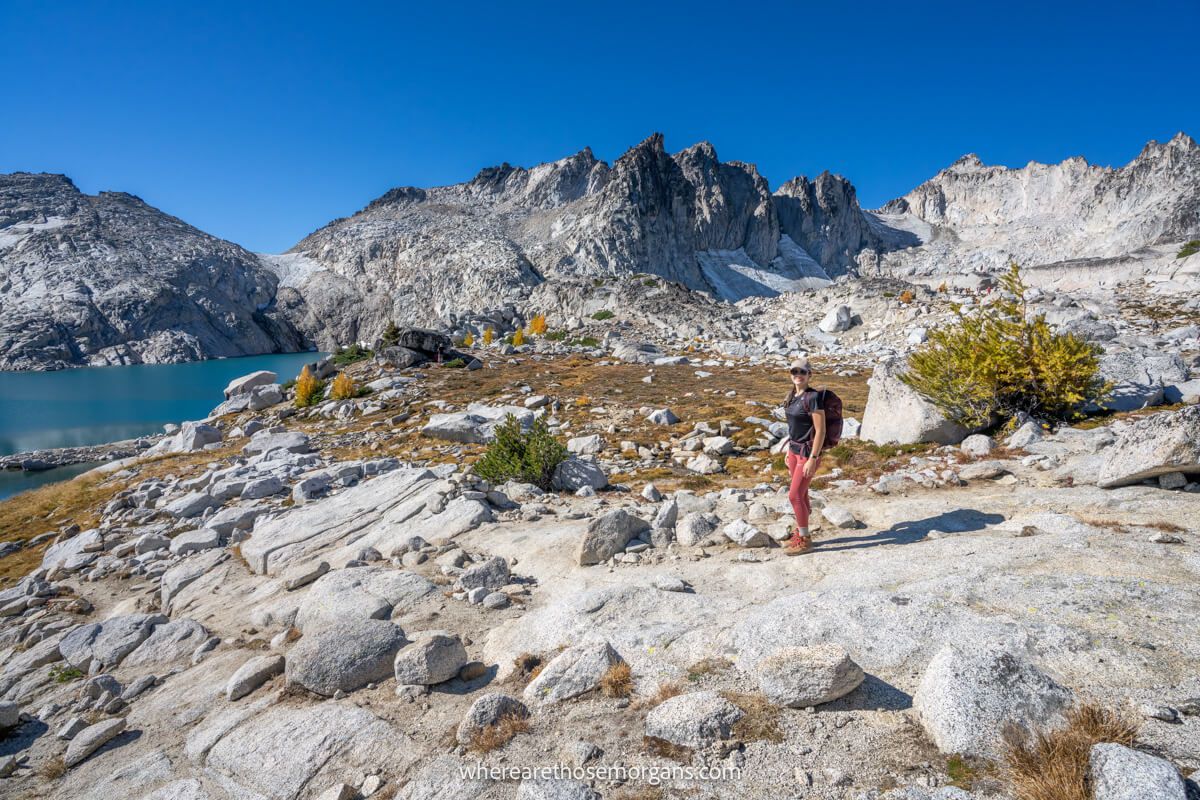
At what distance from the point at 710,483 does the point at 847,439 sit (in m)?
3.67

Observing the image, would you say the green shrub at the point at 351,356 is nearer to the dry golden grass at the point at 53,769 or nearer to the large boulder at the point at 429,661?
the dry golden grass at the point at 53,769

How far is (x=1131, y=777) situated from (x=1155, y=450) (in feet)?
19.8

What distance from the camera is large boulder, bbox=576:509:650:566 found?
264 inches

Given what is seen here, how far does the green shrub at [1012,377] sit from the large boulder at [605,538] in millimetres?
7323

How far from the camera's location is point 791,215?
15975cm

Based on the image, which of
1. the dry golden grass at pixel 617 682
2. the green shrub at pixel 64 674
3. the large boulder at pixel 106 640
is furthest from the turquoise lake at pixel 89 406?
the dry golden grass at pixel 617 682

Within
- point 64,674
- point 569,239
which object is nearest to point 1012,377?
point 64,674

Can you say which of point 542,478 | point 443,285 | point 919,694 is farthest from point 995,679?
point 443,285

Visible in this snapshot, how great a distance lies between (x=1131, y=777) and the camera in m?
2.39

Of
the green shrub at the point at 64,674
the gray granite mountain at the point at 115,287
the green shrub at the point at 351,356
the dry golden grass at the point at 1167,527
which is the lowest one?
the green shrub at the point at 64,674

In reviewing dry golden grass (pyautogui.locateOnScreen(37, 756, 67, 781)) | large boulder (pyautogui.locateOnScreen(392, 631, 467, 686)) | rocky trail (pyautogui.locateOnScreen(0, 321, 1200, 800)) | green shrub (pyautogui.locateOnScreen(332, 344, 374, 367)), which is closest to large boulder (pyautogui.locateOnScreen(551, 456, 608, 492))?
rocky trail (pyautogui.locateOnScreen(0, 321, 1200, 800))

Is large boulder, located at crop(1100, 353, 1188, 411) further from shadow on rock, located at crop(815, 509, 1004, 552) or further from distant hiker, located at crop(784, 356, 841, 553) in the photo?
distant hiker, located at crop(784, 356, 841, 553)

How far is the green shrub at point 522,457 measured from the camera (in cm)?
1048

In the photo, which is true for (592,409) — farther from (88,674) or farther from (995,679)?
(995,679)
